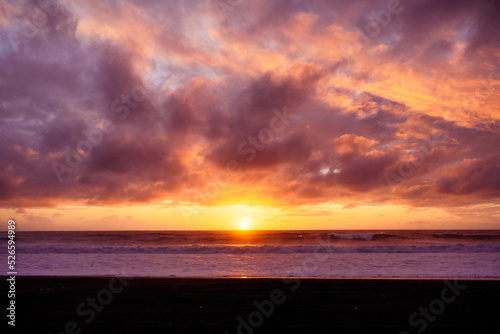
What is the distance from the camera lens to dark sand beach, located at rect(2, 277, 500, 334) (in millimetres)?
6828

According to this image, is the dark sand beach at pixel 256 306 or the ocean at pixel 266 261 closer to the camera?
the dark sand beach at pixel 256 306

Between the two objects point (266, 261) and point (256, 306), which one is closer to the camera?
point (256, 306)

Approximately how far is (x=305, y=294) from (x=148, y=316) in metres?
A: 4.60

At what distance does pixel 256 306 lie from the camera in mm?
8617

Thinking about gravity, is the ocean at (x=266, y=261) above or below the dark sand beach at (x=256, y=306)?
below

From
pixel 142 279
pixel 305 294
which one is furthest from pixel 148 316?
pixel 142 279

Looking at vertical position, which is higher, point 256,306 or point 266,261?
point 256,306

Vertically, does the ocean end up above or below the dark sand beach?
below

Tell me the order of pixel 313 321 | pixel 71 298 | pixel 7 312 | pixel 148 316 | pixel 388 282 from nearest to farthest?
pixel 313 321
pixel 148 316
pixel 7 312
pixel 71 298
pixel 388 282

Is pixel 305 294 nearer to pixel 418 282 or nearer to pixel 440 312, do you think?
pixel 440 312

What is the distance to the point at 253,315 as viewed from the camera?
774 centimetres

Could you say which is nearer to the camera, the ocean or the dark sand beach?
the dark sand beach

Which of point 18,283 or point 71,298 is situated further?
point 18,283

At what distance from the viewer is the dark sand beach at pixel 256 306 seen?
6828mm
